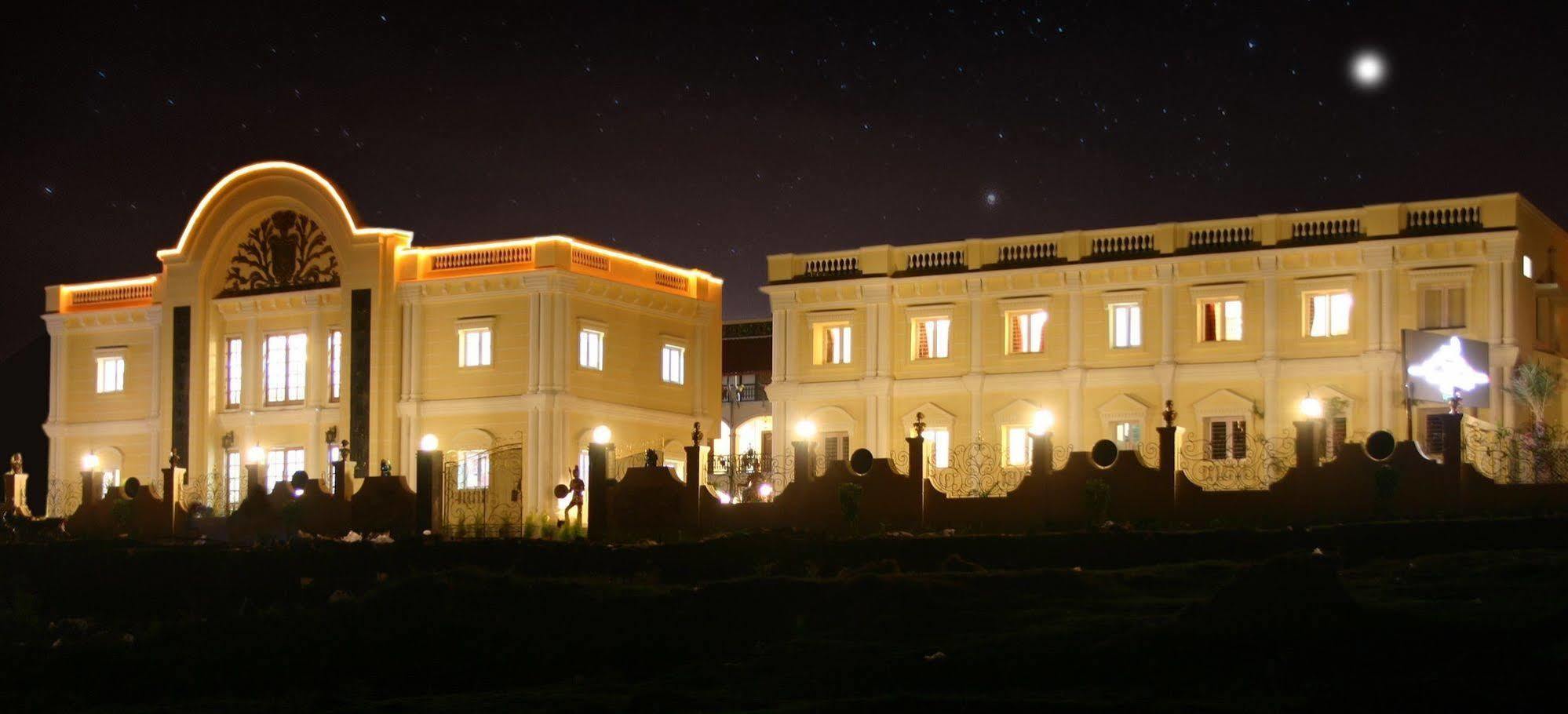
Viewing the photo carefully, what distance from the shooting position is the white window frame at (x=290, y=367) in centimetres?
4556

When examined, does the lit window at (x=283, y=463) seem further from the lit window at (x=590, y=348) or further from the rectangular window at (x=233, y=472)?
the lit window at (x=590, y=348)

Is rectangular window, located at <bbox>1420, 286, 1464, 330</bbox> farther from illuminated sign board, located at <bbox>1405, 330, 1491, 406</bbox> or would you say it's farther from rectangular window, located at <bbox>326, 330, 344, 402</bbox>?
rectangular window, located at <bbox>326, 330, 344, 402</bbox>

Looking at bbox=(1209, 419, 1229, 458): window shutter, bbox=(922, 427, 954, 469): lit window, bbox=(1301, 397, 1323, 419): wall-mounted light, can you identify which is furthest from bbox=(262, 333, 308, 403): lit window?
bbox=(1301, 397, 1323, 419): wall-mounted light

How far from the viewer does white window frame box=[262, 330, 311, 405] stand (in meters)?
45.6

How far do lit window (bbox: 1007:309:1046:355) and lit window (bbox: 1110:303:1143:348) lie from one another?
4.73 ft

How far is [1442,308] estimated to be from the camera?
38531 mm

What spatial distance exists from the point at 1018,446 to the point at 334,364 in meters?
15.1

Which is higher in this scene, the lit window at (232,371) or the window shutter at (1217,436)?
the lit window at (232,371)

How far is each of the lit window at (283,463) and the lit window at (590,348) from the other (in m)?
6.94

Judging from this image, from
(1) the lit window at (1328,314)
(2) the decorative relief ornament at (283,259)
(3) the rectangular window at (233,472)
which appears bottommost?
(3) the rectangular window at (233,472)

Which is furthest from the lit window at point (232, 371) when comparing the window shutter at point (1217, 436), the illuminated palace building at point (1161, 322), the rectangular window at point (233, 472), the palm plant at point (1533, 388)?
the palm plant at point (1533, 388)

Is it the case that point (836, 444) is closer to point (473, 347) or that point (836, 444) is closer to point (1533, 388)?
point (473, 347)

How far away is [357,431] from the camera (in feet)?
145

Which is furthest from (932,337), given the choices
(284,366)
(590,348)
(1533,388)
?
(284,366)
